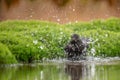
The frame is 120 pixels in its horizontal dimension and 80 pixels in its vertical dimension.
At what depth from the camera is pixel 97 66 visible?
12125 mm

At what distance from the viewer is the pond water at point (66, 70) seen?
1050 cm

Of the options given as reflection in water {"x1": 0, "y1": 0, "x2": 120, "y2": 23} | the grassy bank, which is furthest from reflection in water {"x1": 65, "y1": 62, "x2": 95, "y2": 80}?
reflection in water {"x1": 0, "y1": 0, "x2": 120, "y2": 23}

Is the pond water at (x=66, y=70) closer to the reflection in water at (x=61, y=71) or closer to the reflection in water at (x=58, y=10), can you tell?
the reflection in water at (x=61, y=71)

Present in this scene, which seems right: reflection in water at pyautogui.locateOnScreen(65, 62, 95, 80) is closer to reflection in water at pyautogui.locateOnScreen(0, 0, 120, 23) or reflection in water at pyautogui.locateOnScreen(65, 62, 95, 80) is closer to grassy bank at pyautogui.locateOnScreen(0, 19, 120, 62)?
grassy bank at pyautogui.locateOnScreen(0, 19, 120, 62)

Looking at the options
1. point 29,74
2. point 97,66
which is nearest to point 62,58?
point 97,66

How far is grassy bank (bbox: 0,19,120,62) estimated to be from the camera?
1309 centimetres

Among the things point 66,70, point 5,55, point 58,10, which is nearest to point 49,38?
point 5,55

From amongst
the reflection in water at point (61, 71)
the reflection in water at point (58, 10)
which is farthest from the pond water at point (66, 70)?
the reflection in water at point (58, 10)

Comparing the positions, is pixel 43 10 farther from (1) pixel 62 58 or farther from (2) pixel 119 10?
(1) pixel 62 58

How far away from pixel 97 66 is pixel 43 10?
5.70 metres

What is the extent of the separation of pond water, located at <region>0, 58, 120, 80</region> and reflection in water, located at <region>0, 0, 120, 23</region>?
4213 mm

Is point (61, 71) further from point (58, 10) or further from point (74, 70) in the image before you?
point (58, 10)

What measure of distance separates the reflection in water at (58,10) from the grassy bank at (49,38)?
2200 millimetres

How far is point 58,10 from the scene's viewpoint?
57.9 feet
